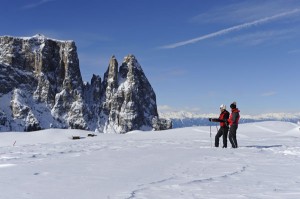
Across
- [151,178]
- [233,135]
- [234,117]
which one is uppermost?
[234,117]

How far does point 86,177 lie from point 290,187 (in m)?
4.49

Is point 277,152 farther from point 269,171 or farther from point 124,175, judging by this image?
point 124,175

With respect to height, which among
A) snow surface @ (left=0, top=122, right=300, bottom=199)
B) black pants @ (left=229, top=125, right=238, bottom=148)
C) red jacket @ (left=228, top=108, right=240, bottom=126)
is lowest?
snow surface @ (left=0, top=122, right=300, bottom=199)

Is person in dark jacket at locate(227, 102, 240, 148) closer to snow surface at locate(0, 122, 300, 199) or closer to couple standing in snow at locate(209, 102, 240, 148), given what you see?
couple standing in snow at locate(209, 102, 240, 148)

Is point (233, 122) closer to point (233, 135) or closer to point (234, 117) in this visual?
point (234, 117)

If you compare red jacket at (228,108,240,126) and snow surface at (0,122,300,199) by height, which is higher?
red jacket at (228,108,240,126)

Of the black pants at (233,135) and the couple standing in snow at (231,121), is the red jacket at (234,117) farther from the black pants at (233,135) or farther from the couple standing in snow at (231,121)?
the black pants at (233,135)

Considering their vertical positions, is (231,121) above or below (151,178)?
above

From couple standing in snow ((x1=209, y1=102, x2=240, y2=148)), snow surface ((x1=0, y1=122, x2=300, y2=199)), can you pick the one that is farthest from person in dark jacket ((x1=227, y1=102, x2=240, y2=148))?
snow surface ((x1=0, y1=122, x2=300, y2=199))

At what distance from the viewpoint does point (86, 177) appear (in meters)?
8.76

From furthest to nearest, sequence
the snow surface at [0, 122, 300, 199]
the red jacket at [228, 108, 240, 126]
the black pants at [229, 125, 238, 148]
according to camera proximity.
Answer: the red jacket at [228, 108, 240, 126], the black pants at [229, 125, 238, 148], the snow surface at [0, 122, 300, 199]

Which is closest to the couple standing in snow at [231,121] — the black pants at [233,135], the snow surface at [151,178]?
the black pants at [233,135]

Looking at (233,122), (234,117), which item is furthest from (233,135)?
(234,117)

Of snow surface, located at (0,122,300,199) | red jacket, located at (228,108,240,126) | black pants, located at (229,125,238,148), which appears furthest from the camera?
red jacket, located at (228,108,240,126)
